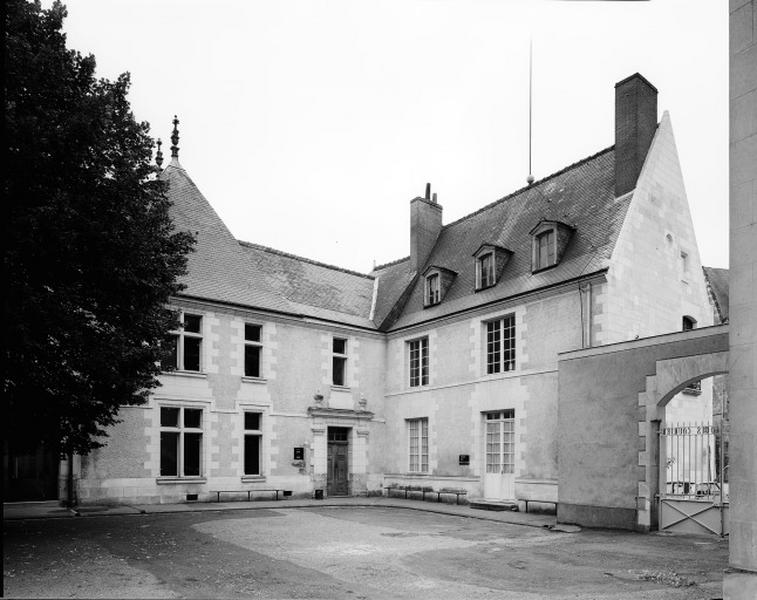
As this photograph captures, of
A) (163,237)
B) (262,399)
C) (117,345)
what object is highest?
(163,237)

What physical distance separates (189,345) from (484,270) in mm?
8567

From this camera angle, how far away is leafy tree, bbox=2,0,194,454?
9.09 m

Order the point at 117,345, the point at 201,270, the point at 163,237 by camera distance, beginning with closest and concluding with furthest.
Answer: the point at 117,345 → the point at 163,237 → the point at 201,270

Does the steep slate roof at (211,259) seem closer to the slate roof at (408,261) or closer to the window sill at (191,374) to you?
the slate roof at (408,261)

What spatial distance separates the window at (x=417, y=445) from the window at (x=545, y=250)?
6315mm

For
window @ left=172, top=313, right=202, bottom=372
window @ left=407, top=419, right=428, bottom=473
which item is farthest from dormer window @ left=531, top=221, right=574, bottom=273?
window @ left=172, top=313, right=202, bottom=372

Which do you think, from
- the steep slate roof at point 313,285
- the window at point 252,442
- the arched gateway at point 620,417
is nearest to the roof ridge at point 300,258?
the steep slate roof at point 313,285

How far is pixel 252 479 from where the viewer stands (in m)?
19.3

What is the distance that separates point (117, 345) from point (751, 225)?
8.22 m

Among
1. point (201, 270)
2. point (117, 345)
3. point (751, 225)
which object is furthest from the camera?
point (201, 270)

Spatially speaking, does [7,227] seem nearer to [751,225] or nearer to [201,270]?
[751,225]

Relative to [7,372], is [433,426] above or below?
below

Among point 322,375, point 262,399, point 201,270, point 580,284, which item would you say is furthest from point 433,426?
point 201,270

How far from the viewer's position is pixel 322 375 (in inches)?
838
